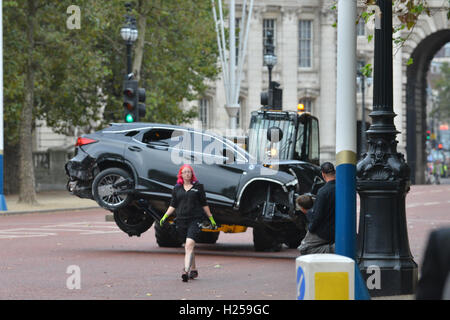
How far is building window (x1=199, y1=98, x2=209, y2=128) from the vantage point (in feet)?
212

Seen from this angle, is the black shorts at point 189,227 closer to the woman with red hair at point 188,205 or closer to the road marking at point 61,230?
the woman with red hair at point 188,205

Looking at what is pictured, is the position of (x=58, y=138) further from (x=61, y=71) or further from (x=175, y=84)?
(x=61, y=71)

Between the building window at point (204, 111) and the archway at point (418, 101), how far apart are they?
13.3 metres

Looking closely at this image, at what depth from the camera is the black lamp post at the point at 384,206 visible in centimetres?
1127

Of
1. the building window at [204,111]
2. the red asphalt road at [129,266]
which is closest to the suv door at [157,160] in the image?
the red asphalt road at [129,266]

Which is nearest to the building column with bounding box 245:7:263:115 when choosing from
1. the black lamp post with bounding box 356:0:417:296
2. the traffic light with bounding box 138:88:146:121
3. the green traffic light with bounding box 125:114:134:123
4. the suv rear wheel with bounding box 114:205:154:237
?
the traffic light with bounding box 138:88:146:121

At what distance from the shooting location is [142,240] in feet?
68.4

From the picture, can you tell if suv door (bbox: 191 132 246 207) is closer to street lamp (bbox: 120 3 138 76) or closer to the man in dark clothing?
the man in dark clothing

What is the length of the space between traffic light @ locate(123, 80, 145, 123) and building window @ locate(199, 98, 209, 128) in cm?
3705

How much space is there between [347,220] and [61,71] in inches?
1118

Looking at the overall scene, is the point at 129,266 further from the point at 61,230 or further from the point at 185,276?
the point at 61,230

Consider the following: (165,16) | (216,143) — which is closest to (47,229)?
(216,143)

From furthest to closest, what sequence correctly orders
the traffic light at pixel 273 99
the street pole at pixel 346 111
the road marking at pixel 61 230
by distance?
1. the traffic light at pixel 273 99
2. the road marking at pixel 61 230
3. the street pole at pixel 346 111
